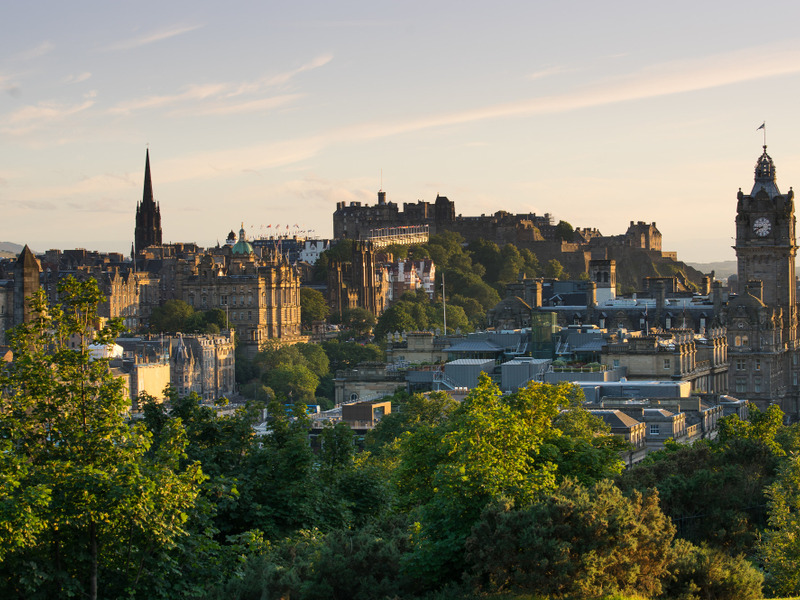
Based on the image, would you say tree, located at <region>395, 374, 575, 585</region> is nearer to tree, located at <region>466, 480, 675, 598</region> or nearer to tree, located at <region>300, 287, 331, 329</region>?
tree, located at <region>466, 480, 675, 598</region>

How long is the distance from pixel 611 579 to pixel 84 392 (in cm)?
1232

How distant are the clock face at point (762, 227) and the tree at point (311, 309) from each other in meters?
82.3

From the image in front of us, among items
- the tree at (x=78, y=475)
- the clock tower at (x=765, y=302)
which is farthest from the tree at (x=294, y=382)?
the tree at (x=78, y=475)

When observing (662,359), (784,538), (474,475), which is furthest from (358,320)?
(474,475)

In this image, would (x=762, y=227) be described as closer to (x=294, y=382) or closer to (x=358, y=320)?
(x=294, y=382)

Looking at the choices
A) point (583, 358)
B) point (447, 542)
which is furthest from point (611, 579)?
point (583, 358)

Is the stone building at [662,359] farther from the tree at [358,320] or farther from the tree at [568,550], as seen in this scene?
the tree at [358,320]

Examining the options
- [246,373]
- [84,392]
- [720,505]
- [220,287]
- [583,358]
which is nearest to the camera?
[84,392]

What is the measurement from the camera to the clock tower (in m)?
107

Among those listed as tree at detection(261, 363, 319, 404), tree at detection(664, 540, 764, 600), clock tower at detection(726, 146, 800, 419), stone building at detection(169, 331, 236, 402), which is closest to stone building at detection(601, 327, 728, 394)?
clock tower at detection(726, 146, 800, 419)

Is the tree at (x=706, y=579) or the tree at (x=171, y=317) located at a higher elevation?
the tree at (x=171, y=317)

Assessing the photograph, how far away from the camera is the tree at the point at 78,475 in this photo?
107 ft

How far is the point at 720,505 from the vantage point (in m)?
48.8

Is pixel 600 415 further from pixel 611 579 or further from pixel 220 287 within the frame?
pixel 220 287
